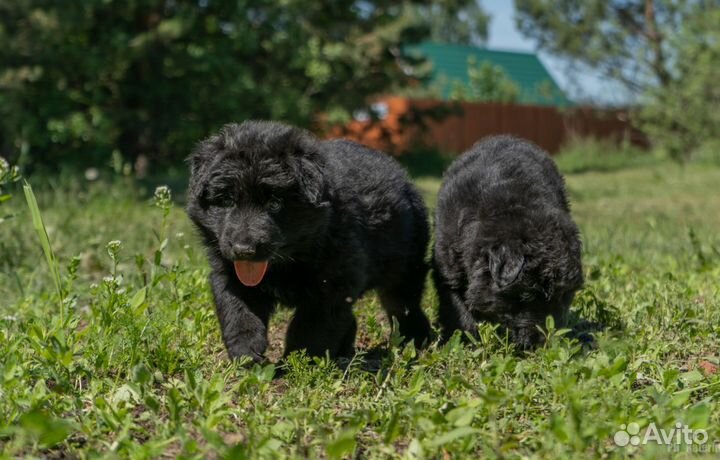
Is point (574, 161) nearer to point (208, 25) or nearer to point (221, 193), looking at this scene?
point (208, 25)

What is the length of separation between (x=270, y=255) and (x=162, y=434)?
0.90 m

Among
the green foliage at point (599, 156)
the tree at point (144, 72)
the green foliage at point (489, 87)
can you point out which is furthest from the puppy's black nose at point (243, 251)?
the green foliage at point (489, 87)

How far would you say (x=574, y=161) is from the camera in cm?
2114

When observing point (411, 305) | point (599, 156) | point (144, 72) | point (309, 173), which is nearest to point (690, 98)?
point (599, 156)

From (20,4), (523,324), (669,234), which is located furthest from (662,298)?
(20,4)

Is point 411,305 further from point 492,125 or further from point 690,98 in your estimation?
point 492,125

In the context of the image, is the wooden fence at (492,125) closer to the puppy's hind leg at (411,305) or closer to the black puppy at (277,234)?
the puppy's hind leg at (411,305)

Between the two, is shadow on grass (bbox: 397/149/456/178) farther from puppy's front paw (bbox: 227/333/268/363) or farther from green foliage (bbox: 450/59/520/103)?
puppy's front paw (bbox: 227/333/268/363)

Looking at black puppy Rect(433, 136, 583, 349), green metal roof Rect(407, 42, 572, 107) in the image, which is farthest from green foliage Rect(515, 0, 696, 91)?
black puppy Rect(433, 136, 583, 349)

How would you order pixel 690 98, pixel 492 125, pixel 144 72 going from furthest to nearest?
pixel 492 125 < pixel 690 98 < pixel 144 72

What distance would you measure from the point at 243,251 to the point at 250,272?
19 cm

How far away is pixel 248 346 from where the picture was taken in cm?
307

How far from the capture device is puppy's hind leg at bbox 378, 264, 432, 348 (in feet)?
13.3

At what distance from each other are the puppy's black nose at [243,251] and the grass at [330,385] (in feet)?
1.28
